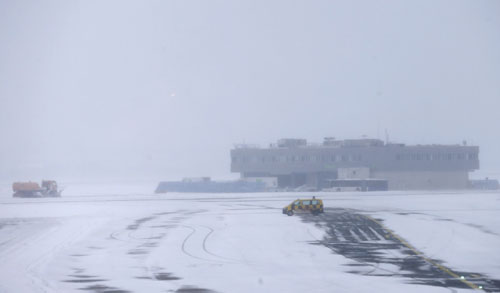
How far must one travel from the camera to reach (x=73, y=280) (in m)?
24.8

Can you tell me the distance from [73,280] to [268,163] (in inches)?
4547

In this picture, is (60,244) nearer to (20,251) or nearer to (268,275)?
(20,251)

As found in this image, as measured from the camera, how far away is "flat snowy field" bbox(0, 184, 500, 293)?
23.5 metres

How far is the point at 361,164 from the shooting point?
13600 cm

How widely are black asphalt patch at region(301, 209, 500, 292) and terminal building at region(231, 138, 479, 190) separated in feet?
300

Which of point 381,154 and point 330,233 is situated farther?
point 381,154

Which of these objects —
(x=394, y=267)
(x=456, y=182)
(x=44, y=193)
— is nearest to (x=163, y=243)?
(x=394, y=267)

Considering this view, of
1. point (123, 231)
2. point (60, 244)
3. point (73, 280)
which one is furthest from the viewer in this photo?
point (123, 231)

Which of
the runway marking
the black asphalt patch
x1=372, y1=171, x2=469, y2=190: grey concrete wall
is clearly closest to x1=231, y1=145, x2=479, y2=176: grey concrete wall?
x1=372, y1=171, x2=469, y2=190: grey concrete wall

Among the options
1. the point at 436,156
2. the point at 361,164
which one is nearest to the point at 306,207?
the point at 361,164

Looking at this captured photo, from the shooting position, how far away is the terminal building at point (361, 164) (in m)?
135

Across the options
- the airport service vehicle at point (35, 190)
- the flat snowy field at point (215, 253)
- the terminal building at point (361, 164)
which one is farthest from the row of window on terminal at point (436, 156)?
the flat snowy field at point (215, 253)

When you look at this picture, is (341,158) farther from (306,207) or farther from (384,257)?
(384,257)

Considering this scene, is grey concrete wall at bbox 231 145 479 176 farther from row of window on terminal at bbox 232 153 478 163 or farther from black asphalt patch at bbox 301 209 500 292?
black asphalt patch at bbox 301 209 500 292
